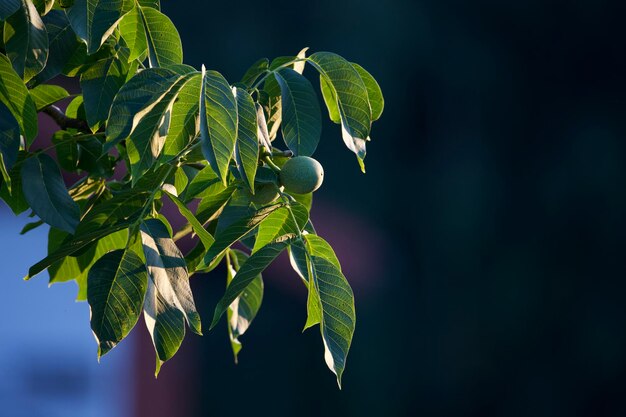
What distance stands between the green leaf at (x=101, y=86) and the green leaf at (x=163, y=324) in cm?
17

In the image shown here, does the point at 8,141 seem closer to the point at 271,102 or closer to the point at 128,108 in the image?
the point at 128,108

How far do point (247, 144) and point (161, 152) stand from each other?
8cm

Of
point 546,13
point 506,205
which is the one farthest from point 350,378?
point 546,13

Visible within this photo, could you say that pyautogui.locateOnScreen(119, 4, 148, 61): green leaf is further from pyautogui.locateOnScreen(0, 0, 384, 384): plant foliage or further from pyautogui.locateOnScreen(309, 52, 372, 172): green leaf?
pyautogui.locateOnScreen(309, 52, 372, 172): green leaf

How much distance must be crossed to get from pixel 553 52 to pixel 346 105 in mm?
4588

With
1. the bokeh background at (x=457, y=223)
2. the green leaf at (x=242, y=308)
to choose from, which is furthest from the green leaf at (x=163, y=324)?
the bokeh background at (x=457, y=223)

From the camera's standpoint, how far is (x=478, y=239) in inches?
193

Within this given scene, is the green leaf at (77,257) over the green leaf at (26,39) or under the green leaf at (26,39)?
under

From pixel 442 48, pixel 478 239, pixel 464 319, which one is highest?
pixel 442 48

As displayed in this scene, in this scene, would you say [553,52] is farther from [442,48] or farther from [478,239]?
[478,239]

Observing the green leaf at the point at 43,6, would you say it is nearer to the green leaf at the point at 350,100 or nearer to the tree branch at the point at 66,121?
the tree branch at the point at 66,121

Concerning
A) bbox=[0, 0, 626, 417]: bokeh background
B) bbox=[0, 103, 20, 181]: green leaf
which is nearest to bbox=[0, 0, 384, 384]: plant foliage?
bbox=[0, 103, 20, 181]: green leaf

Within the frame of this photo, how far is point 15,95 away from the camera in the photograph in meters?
0.77

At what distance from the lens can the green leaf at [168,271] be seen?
0.72 meters
